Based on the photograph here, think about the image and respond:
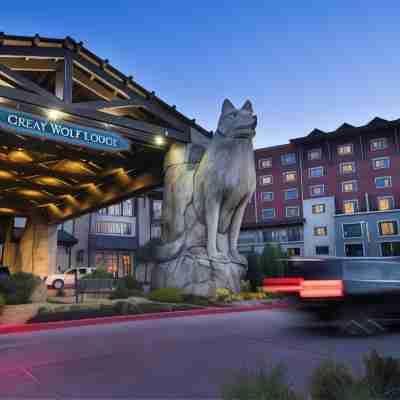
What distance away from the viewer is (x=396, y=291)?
377 inches

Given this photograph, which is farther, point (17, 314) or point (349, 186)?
point (349, 186)

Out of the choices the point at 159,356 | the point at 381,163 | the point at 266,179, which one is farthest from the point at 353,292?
the point at 266,179

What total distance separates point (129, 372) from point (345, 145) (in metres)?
58.9

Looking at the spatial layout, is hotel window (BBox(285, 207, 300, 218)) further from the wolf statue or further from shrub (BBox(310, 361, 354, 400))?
shrub (BBox(310, 361, 354, 400))

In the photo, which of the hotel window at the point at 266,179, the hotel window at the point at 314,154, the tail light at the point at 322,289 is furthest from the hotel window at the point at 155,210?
the tail light at the point at 322,289

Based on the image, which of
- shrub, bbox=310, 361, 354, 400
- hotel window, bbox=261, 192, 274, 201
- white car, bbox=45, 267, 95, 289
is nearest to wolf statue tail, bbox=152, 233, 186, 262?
white car, bbox=45, 267, 95, 289

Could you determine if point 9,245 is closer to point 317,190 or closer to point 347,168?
point 317,190

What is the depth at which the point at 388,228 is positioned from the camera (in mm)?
53906

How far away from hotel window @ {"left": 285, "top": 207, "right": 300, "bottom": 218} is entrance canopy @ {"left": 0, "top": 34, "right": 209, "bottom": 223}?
38364 millimetres

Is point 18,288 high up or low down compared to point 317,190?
down

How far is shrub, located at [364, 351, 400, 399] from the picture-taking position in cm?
352

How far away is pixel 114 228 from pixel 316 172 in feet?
103

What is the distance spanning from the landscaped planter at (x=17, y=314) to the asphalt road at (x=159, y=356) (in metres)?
1.71

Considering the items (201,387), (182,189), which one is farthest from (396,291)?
(182,189)
